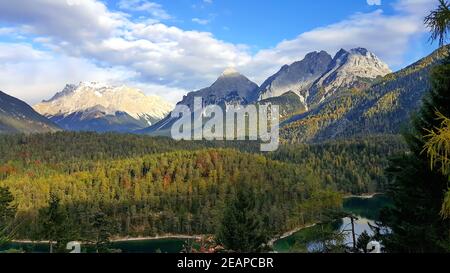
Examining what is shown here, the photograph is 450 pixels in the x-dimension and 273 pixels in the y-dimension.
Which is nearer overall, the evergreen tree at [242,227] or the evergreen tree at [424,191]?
the evergreen tree at [424,191]

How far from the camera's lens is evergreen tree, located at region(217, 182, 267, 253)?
140 ft

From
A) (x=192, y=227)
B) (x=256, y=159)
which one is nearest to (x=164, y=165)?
(x=256, y=159)

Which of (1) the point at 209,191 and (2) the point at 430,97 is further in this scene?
(1) the point at 209,191

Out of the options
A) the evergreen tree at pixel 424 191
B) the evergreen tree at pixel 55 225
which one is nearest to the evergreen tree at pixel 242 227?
the evergreen tree at pixel 55 225

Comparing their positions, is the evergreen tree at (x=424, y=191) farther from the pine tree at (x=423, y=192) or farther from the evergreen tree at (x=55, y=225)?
the evergreen tree at (x=55, y=225)

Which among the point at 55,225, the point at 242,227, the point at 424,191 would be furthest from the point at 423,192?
the point at 55,225

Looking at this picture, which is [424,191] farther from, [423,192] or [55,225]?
[55,225]

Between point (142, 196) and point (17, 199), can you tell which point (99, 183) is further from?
point (17, 199)

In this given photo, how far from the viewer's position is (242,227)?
145ft

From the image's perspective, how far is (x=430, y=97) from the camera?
53.1 feet

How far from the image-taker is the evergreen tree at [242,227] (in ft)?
140
